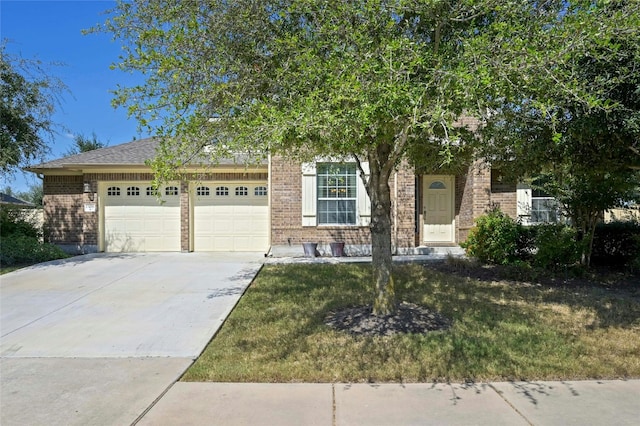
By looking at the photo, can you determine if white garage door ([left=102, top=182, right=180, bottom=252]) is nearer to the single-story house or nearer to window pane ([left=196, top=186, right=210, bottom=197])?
the single-story house

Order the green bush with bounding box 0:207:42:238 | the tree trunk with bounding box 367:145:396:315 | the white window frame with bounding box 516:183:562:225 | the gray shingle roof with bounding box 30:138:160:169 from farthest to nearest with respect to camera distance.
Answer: the gray shingle roof with bounding box 30:138:160:169, the white window frame with bounding box 516:183:562:225, the green bush with bounding box 0:207:42:238, the tree trunk with bounding box 367:145:396:315

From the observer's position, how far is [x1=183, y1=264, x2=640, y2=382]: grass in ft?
14.5

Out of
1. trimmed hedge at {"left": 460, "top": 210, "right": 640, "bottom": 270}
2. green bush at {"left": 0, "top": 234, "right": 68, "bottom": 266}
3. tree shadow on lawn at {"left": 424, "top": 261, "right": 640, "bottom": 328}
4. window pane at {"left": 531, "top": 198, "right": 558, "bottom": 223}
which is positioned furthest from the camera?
window pane at {"left": 531, "top": 198, "right": 558, "bottom": 223}

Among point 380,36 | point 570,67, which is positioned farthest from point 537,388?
point 380,36

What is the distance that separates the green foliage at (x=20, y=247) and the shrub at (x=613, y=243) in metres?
14.9

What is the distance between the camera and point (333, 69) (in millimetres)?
4395

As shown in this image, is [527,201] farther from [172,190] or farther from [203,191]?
[172,190]

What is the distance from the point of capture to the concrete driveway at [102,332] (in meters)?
3.91

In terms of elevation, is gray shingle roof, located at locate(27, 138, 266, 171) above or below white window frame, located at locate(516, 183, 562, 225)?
above

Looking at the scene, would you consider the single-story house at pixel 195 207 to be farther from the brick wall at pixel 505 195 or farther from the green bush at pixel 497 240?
the green bush at pixel 497 240

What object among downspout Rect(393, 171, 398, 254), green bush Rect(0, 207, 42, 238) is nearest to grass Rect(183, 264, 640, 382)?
downspout Rect(393, 171, 398, 254)

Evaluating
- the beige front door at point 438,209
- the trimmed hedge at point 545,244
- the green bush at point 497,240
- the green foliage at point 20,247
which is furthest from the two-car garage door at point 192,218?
the trimmed hedge at point 545,244

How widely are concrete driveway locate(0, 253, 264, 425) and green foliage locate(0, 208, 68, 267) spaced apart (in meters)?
1.01

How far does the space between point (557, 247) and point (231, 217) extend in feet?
30.2
